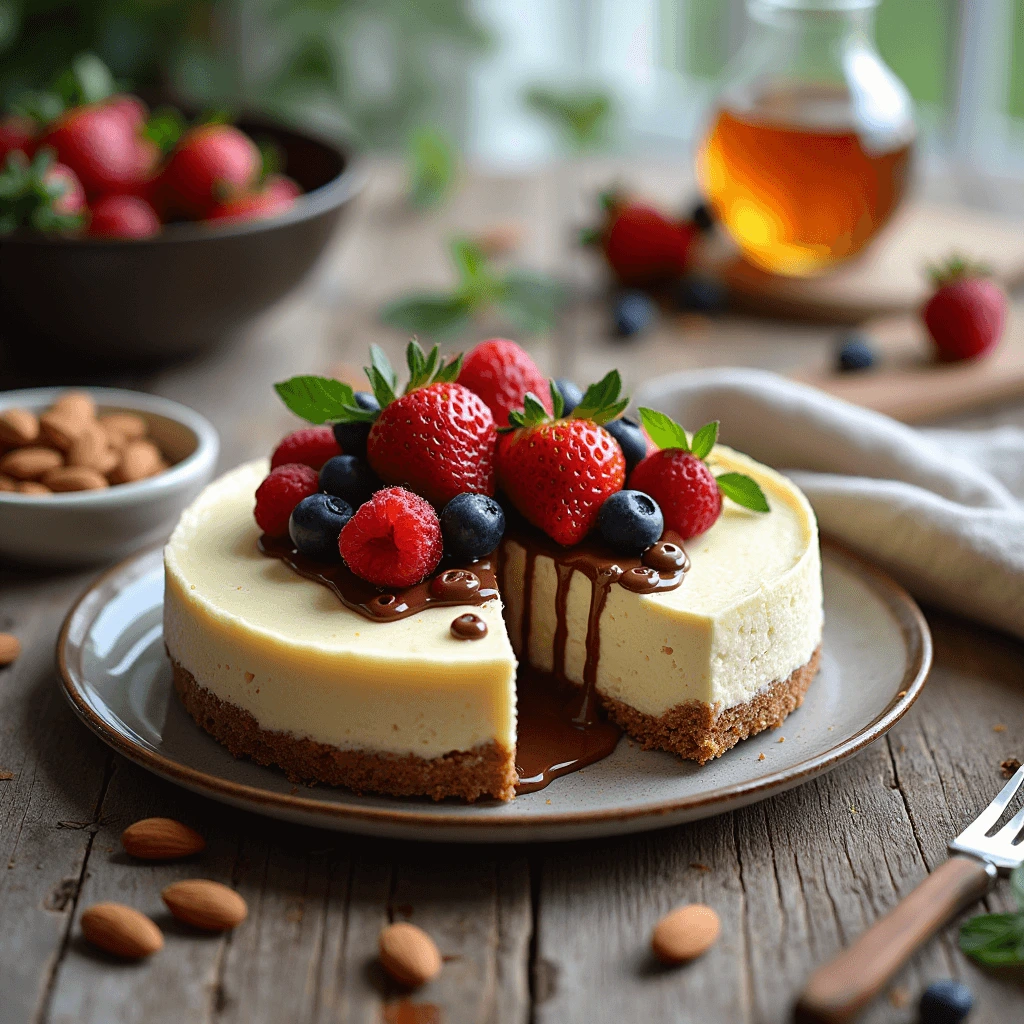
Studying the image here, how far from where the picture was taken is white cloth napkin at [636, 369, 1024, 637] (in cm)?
215

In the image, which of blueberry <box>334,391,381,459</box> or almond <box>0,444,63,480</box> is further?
almond <box>0,444,63,480</box>

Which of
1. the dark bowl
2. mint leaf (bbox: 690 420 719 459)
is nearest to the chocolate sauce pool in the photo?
mint leaf (bbox: 690 420 719 459)

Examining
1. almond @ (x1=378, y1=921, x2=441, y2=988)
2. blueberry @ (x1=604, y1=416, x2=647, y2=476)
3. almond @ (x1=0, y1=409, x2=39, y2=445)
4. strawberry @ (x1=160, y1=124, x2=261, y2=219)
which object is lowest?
almond @ (x1=378, y1=921, x2=441, y2=988)

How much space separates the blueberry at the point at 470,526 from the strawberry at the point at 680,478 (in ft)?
0.77

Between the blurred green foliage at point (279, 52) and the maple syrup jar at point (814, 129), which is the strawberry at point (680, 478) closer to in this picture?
the maple syrup jar at point (814, 129)

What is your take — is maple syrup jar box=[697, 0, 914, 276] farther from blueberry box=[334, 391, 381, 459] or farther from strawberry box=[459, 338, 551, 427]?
blueberry box=[334, 391, 381, 459]

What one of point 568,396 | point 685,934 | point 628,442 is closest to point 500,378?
point 568,396

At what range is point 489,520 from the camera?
180 cm

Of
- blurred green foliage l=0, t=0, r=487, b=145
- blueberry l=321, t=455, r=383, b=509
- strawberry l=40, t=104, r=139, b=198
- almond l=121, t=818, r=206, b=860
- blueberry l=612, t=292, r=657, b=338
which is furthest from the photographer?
blurred green foliage l=0, t=0, r=487, b=145

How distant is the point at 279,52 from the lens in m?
4.77

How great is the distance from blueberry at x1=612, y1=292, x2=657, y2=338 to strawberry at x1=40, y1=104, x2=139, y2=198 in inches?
48.5

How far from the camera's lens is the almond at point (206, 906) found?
150cm

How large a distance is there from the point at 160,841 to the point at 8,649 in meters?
0.63

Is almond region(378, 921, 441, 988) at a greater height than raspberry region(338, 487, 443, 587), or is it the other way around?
raspberry region(338, 487, 443, 587)
